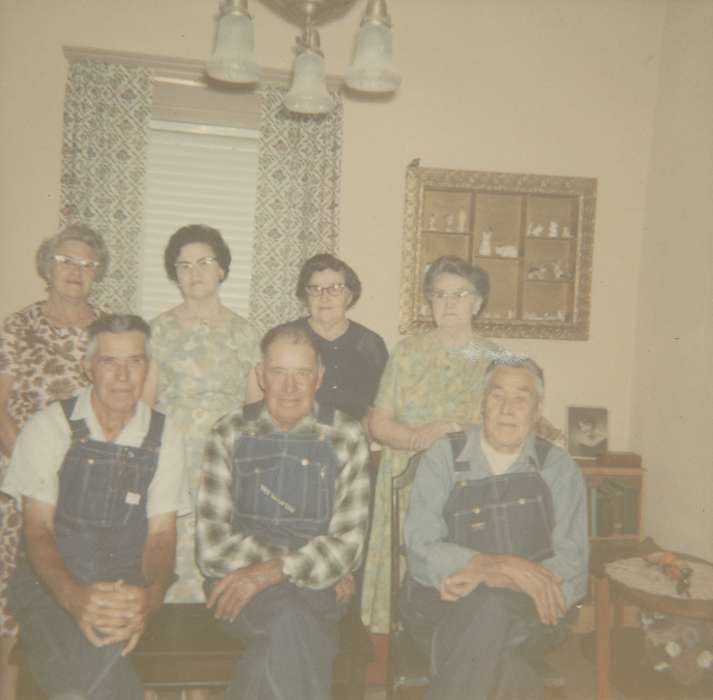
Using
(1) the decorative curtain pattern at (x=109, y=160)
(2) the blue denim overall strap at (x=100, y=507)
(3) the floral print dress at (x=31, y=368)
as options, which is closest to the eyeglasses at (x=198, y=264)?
(3) the floral print dress at (x=31, y=368)

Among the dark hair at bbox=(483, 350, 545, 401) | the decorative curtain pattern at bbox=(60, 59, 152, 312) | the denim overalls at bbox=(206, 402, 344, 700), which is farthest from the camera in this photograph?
the decorative curtain pattern at bbox=(60, 59, 152, 312)

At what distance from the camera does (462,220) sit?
443 centimetres

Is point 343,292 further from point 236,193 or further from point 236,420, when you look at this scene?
point 236,193

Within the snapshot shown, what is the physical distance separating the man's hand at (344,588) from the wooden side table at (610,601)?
130 cm

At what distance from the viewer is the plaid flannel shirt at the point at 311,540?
7.03 feet

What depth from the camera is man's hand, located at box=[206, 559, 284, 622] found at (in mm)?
2064

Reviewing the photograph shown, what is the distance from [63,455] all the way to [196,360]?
0.72m

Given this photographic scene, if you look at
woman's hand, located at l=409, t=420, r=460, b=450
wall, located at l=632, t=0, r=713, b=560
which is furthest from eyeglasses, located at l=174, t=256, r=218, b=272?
wall, located at l=632, t=0, r=713, b=560

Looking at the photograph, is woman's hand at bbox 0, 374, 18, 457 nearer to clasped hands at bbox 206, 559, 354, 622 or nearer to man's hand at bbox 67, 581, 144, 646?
man's hand at bbox 67, 581, 144, 646

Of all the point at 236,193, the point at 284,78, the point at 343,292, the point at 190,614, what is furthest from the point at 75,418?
the point at 284,78

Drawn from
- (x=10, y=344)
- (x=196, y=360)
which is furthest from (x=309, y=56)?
(x=10, y=344)

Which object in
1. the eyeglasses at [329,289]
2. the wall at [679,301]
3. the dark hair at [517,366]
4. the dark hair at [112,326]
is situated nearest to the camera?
the dark hair at [112,326]

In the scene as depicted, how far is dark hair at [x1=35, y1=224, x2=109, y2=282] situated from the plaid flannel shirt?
3.60ft

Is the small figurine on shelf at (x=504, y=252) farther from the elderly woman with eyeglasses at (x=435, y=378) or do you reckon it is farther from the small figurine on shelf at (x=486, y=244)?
the elderly woman with eyeglasses at (x=435, y=378)
